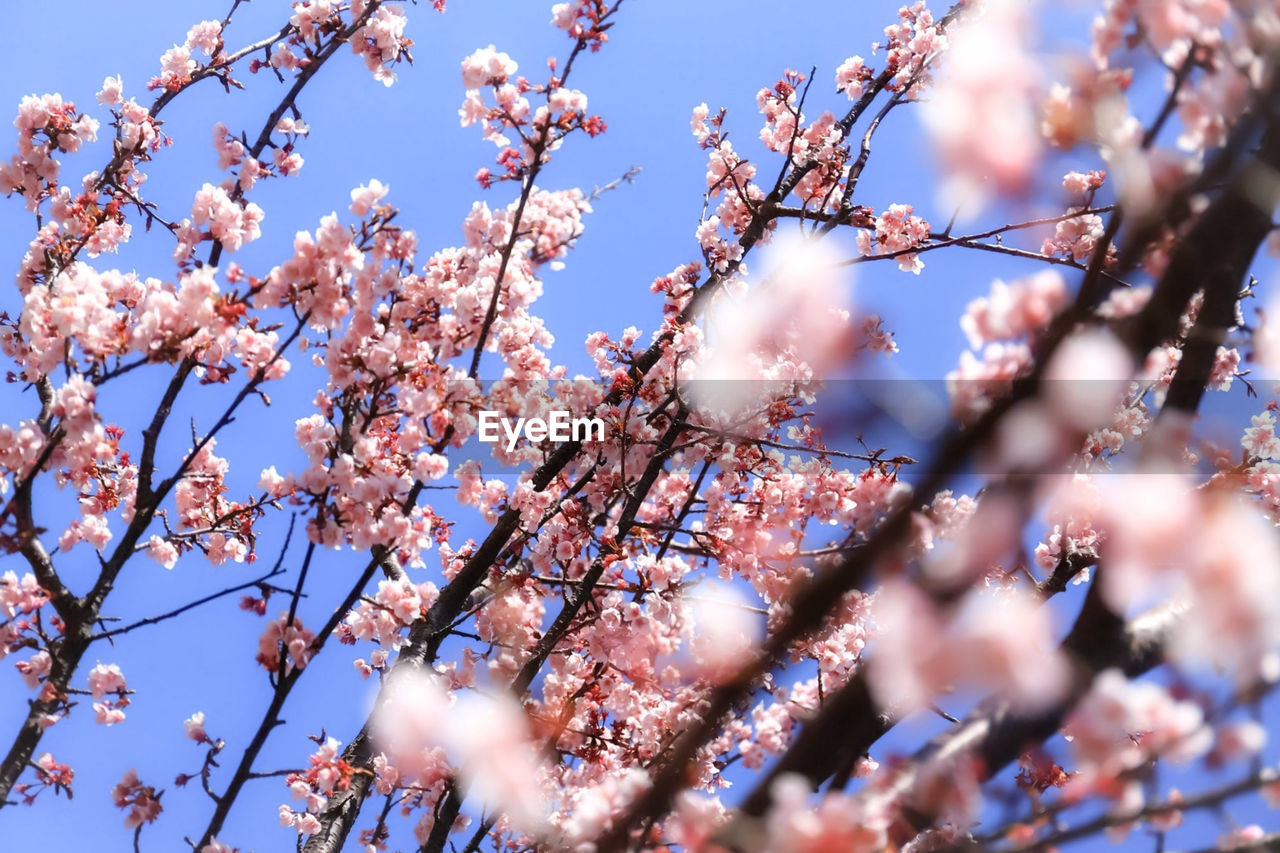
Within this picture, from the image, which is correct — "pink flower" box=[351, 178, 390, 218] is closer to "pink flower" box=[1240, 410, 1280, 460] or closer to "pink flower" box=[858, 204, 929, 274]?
"pink flower" box=[858, 204, 929, 274]

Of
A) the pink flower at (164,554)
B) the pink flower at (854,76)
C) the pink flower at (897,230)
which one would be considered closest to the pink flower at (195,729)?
the pink flower at (164,554)

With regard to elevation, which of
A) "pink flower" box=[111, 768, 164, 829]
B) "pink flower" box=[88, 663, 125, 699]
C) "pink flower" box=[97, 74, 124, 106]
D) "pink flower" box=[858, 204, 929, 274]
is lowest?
"pink flower" box=[111, 768, 164, 829]

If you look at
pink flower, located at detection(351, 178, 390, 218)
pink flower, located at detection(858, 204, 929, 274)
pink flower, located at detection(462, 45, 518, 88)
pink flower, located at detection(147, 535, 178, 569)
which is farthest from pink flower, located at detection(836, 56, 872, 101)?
pink flower, located at detection(147, 535, 178, 569)

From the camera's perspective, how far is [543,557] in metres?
5.67

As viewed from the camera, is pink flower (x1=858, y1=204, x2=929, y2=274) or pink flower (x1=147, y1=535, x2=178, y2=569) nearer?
pink flower (x1=147, y1=535, x2=178, y2=569)

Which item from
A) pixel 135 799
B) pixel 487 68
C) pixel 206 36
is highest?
pixel 206 36

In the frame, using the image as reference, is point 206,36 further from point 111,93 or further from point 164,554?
point 164,554

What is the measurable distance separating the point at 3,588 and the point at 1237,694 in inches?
230

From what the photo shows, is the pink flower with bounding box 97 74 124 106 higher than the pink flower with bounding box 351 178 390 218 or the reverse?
higher

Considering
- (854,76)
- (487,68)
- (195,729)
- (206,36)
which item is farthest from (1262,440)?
(206,36)

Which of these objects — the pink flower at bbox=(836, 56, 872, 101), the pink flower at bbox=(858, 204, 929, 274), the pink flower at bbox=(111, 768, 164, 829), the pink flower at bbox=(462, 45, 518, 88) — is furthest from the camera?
the pink flower at bbox=(836, 56, 872, 101)

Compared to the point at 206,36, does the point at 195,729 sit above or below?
below

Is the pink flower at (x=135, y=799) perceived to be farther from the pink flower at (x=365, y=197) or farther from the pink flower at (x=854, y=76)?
the pink flower at (x=854, y=76)

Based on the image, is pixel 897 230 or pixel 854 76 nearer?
pixel 897 230
